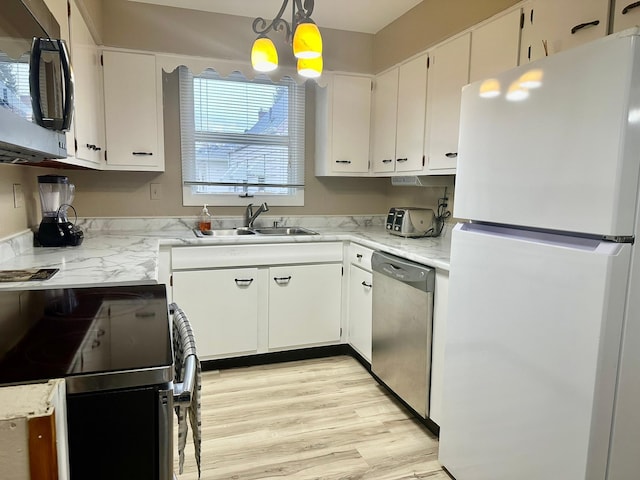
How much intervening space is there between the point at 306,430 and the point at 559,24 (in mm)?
2205

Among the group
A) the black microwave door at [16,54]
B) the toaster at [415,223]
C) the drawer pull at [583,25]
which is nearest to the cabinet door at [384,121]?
the toaster at [415,223]

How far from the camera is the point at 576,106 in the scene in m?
1.25

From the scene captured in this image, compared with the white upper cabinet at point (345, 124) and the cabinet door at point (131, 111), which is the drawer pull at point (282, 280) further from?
the cabinet door at point (131, 111)

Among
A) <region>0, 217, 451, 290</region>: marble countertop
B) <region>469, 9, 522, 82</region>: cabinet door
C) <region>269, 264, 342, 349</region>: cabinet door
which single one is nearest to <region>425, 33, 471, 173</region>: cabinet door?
<region>469, 9, 522, 82</region>: cabinet door

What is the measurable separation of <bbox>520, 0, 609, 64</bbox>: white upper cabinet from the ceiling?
3.87 ft

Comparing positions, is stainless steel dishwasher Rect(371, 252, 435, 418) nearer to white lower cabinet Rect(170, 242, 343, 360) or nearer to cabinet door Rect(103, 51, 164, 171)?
white lower cabinet Rect(170, 242, 343, 360)

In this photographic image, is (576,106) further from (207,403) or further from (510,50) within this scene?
(207,403)

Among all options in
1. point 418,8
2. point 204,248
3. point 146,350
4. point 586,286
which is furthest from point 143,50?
point 586,286

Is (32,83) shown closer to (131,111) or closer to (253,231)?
(131,111)

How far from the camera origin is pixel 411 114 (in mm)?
2857

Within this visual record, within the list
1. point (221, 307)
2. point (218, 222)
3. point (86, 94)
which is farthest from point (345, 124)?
point (86, 94)

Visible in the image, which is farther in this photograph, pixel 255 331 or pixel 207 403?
pixel 255 331

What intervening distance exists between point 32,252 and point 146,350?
1.56 meters

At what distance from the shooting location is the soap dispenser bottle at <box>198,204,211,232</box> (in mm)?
3188
